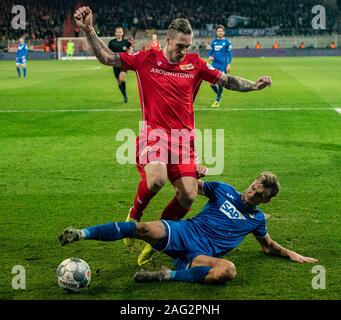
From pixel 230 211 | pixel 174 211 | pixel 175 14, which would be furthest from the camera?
pixel 175 14

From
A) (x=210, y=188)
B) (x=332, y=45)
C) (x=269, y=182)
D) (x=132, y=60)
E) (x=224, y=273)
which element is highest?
(x=132, y=60)

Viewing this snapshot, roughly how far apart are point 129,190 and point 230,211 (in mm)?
3338

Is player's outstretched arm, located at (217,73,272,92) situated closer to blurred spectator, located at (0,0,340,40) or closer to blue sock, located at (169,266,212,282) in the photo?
blue sock, located at (169,266,212,282)

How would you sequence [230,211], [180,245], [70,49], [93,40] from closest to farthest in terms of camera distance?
[180,245] → [230,211] → [93,40] → [70,49]

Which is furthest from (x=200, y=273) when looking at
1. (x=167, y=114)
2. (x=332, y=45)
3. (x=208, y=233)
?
(x=332, y=45)

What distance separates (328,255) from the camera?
6641 mm

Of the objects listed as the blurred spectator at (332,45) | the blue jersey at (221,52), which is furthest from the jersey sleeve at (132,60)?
the blurred spectator at (332,45)

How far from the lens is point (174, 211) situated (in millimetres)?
7004

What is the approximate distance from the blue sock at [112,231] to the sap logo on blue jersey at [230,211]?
0.95 m

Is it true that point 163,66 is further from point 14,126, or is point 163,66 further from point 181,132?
point 14,126

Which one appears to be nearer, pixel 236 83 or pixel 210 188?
pixel 210 188

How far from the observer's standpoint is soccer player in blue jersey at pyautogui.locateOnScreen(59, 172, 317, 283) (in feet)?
19.0

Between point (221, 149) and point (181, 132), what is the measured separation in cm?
589

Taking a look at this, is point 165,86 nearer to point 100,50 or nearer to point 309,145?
point 100,50
